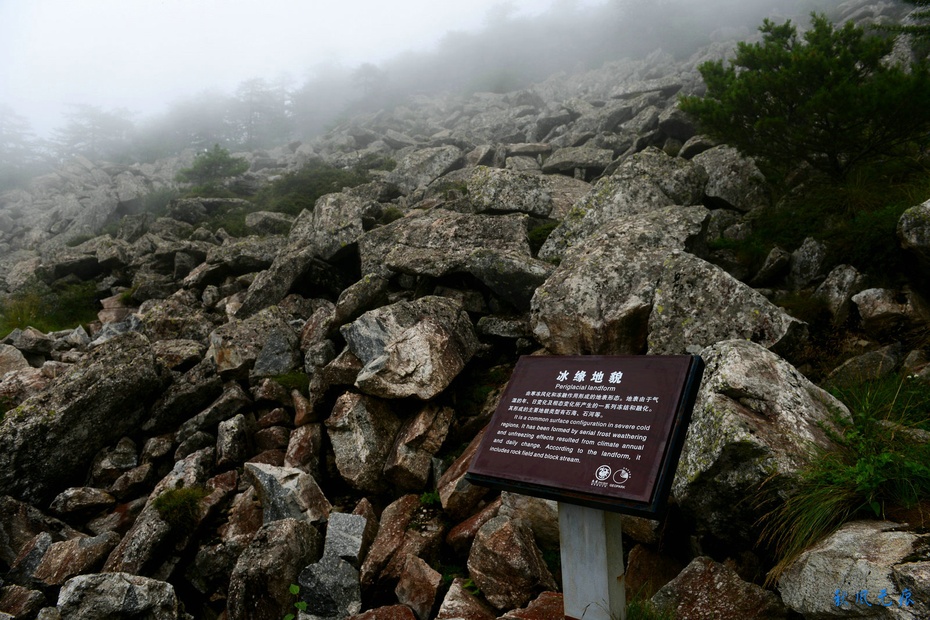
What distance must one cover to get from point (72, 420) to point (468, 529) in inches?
326

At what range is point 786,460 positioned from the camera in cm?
489

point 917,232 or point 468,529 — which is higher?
point 917,232

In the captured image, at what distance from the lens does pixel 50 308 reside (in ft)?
65.6

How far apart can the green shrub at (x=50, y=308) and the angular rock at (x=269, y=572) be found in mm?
16292

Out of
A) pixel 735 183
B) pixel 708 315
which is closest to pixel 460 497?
pixel 708 315

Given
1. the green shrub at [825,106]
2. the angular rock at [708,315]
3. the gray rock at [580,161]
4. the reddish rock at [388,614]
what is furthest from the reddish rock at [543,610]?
the gray rock at [580,161]

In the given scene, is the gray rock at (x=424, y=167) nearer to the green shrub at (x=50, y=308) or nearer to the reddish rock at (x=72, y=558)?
the green shrub at (x=50, y=308)

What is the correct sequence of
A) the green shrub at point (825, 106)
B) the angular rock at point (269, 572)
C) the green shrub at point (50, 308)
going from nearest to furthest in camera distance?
the angular rock at point (269, 572), the green shrub at point (825, 106), the green shrub at point (50, 308)

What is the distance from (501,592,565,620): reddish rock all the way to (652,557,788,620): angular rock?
0.92 m

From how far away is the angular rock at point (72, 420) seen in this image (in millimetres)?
9898

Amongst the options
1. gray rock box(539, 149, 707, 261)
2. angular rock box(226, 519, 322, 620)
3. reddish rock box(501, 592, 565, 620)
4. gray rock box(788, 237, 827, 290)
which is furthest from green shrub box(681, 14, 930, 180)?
angular rock box(226, 519, 322, 620)

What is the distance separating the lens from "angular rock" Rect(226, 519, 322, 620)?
22.0 ft

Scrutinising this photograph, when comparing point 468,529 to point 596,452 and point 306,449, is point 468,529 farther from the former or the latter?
point 306,449

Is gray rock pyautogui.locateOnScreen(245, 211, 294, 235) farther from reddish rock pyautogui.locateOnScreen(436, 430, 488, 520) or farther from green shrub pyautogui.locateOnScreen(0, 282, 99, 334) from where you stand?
reddish rock pyautogui.locateOnScreen(436, 430, 488, 520)
